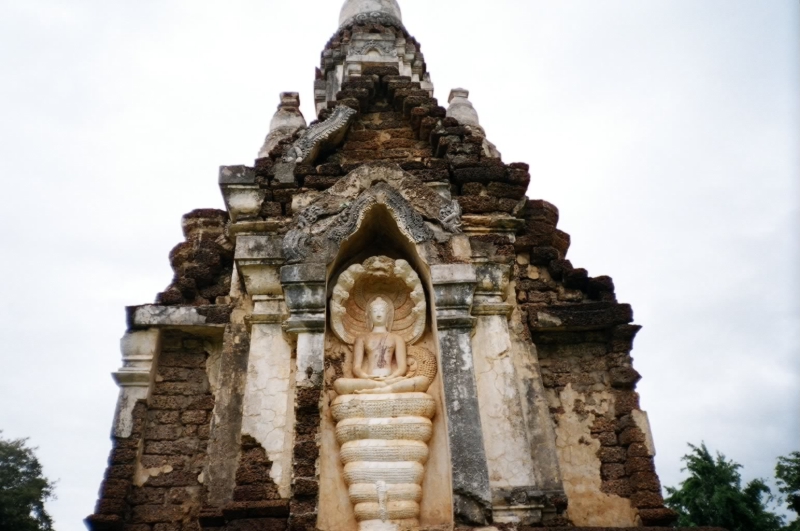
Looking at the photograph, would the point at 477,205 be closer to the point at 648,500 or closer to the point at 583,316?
the point at 583,316

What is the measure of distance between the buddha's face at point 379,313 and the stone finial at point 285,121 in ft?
11.8

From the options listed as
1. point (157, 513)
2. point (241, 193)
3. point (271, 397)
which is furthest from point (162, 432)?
point (241, 193)

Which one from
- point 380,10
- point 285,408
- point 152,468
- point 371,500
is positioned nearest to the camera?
point 371,500

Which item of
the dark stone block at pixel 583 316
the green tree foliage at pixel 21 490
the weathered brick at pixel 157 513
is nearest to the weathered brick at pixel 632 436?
the dark stone block at pixel 583 316

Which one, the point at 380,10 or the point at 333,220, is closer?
the point at 333,220

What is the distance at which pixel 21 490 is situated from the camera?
21.0 m

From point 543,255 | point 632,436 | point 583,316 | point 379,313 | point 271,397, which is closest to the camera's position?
point 271,397

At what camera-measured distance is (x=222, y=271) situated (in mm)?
7680

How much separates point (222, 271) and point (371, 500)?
3525 millimetres

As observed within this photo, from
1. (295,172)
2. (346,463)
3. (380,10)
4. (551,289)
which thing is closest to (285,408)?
(346,463)

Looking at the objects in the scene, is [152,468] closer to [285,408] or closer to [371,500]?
[285,408]

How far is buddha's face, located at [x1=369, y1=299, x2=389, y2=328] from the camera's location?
698 cm

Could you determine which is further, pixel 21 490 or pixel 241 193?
pixel 21 490

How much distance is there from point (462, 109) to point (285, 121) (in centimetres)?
343
